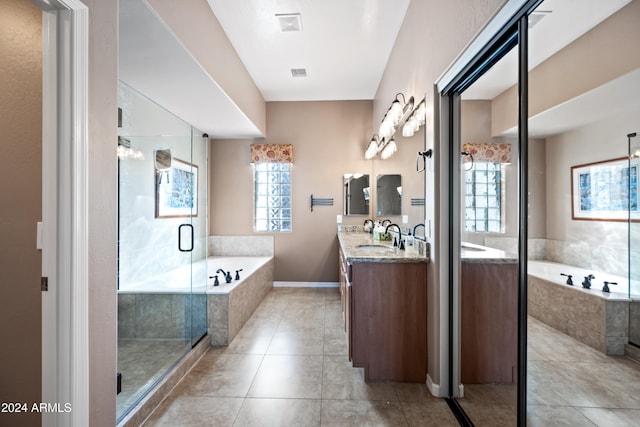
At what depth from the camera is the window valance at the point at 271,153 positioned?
4.77 metres

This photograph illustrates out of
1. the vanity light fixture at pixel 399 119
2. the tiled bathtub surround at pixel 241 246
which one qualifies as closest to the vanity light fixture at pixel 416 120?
the vanity light fixture at pixel 399 119

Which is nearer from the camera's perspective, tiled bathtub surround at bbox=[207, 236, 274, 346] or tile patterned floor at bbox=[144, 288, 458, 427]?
tile patterned floor at bbox=[144, 288, 458, 427]

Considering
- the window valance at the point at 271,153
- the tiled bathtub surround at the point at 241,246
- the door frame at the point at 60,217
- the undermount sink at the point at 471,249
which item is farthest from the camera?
the tiled bathtub surround at the point at 241,246

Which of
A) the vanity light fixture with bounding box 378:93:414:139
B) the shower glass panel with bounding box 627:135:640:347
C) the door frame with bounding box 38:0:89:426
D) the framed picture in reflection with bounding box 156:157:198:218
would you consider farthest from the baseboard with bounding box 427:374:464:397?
Answer: the framed picture in reflection with bounding box 156:157:198:218

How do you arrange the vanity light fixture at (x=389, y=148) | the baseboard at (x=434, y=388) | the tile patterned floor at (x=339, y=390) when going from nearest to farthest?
1. the tile patterned floor at (x=339, y=390)
2. the baseboard at (x=434, y=388)
3. the vanity light fixture at (x=389, y=148)

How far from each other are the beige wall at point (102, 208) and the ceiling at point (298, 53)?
2.12 feet

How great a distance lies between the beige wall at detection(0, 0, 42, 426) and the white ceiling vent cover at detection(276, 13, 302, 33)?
2.02m

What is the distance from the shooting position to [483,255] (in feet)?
5.32

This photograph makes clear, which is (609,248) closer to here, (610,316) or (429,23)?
(610,316)

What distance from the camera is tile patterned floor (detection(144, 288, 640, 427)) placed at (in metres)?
0.87

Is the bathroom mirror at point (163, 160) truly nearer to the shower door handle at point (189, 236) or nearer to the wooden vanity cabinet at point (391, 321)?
the shower door handle at point (189, 236)

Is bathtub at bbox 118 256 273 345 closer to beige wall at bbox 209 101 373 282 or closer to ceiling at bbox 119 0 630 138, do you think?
beige wall at bbox 209 101 373 282

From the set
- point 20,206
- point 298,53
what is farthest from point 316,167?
point 20,206

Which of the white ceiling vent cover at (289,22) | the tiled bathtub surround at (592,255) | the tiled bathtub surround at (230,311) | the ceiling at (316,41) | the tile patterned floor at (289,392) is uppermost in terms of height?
the ceiling at (316,41)
